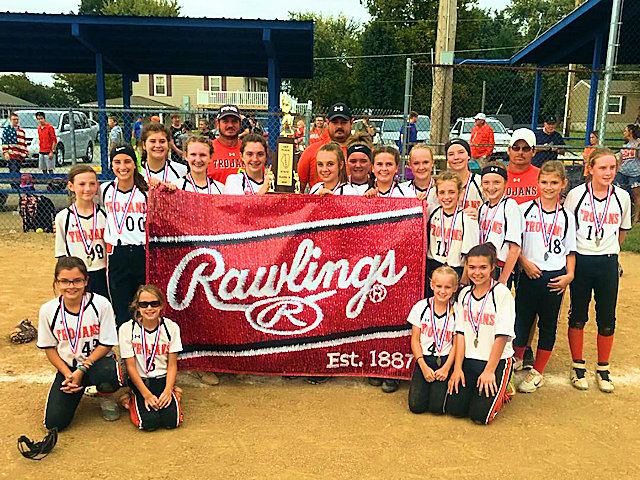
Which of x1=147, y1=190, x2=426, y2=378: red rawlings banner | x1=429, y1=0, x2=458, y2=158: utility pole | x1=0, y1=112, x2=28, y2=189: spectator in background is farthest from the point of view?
x1=0, y1=112, x2=28, y2=189: spectator in background

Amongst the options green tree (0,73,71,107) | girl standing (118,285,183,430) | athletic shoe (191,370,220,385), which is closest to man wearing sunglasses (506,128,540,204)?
athletic shoe (191,370,220,385)

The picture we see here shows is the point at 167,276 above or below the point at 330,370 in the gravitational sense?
above

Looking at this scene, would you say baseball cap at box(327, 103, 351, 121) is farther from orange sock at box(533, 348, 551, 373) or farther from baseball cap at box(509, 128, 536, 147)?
orange sock at box(533, 348, 551, 373)

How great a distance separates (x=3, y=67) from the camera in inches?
603

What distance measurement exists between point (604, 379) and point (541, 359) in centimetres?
52

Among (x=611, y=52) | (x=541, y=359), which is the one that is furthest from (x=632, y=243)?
(x=541, y=359)

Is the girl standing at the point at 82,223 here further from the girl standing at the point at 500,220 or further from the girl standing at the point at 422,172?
the girl standing at the point at 500,220

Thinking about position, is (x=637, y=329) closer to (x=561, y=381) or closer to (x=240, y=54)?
(x=561, y=381)

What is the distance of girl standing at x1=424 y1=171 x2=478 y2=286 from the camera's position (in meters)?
4.05

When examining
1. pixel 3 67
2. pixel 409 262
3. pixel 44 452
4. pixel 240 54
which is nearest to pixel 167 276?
pixel 44 452

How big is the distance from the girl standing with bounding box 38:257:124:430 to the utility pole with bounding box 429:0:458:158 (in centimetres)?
757

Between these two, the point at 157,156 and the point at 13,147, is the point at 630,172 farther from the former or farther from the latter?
the point at 13,147

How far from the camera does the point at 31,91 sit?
167 feet

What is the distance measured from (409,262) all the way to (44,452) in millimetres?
2649
